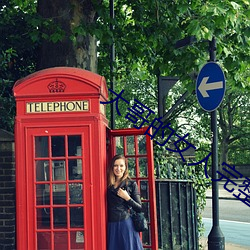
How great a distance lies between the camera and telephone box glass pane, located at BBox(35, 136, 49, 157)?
20.4 ft

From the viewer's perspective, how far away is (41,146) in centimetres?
625

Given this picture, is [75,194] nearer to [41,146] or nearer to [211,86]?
[41,146]

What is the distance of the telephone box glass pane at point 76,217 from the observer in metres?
6.28

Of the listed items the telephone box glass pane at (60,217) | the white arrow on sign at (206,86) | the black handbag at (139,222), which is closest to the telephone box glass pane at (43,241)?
the telephone box glass pane at (60,217)

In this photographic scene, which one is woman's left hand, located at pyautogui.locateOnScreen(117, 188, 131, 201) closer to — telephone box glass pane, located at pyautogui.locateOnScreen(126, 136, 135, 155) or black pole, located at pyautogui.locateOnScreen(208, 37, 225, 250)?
telephone box glass pane, located at pyautogui.locateOnScreen(126, 136, 135, 155)

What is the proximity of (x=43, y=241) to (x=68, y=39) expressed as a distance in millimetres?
3677

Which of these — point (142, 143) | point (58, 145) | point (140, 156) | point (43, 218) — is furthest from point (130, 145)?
point (43, 218)

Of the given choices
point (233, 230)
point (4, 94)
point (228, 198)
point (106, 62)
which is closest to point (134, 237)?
point (4, 94)

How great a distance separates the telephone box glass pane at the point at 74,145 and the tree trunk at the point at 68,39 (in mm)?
2877

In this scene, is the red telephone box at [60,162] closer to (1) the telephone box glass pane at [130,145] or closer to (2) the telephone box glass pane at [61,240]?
(2) the telephone box glass pane at [61,240]

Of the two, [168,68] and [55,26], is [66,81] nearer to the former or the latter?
[55,26]

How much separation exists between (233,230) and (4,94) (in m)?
8.72

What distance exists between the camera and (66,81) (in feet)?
20.7

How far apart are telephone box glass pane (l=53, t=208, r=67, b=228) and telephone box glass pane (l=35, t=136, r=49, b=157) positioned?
61 cm
